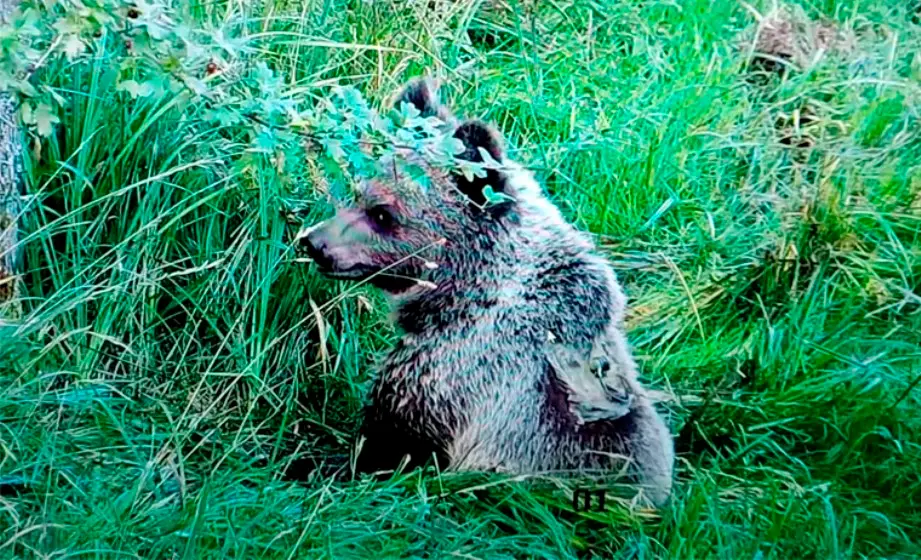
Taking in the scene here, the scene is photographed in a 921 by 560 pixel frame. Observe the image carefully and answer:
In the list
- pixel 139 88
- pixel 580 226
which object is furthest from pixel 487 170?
pixel 139 88

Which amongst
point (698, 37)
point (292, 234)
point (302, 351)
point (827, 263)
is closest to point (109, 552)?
point (302, 351)

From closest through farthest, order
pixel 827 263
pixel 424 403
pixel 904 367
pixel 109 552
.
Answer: pixel 109 552
pixel 424 403
pixel 904 367
pixel 827 263

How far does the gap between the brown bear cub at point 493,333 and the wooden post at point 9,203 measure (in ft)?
2.98

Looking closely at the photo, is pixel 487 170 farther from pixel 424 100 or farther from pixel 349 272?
pixel 349 272

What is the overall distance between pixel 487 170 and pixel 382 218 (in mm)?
310

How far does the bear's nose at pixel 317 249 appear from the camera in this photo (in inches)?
131

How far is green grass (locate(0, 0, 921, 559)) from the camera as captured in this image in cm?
320

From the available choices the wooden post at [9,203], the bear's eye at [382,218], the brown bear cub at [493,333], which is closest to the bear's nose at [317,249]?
the brown bear cub at [493,333]

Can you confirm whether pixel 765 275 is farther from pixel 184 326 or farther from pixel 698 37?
pixel 184 326

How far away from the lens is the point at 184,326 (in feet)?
12.2

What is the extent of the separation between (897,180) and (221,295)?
7.24ft

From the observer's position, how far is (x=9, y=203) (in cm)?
368

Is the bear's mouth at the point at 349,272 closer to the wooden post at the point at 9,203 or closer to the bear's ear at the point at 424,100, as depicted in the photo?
the bear's ear at the point at 424,100

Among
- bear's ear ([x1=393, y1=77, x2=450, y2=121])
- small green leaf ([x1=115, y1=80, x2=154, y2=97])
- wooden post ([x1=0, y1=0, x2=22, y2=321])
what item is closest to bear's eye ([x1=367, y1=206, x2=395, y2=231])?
bear's ear ([x1=393, y1=77, x2=450, y2=121])
